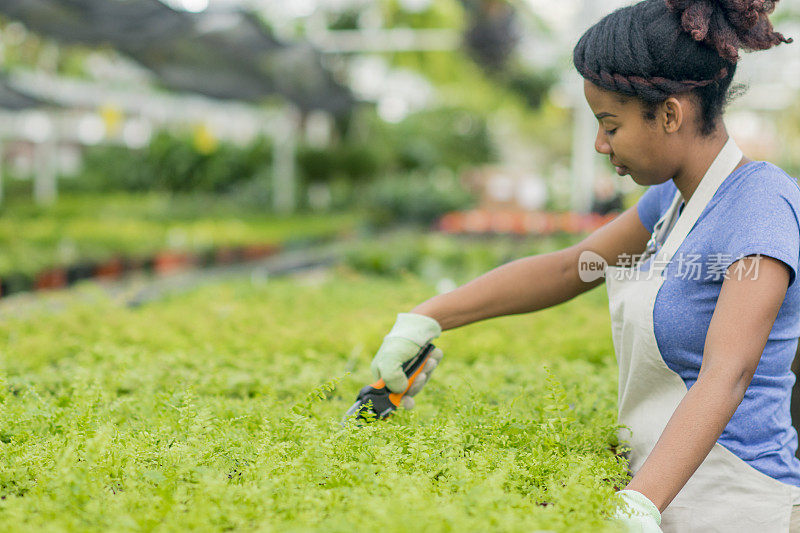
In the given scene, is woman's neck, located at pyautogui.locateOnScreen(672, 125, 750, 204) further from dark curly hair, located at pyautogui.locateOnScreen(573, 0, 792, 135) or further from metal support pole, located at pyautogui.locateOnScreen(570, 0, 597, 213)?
metal support pole, located at pyautogui.locateOnScreen(570, 0, 597, 213)

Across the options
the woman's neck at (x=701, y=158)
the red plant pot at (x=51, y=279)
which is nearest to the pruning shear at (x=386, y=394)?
the woman's neck at (x=701, y=158)

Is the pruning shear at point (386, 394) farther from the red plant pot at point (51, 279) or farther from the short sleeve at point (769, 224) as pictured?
the red plant pot at point (51, 279)

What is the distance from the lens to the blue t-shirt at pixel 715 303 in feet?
5.21

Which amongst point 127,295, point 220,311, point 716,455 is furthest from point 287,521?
point 127,295

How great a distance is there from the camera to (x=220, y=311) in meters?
4.30

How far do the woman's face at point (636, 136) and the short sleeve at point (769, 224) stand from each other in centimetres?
19

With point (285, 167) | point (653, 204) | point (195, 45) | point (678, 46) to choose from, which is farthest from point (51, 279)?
point (285, 167)

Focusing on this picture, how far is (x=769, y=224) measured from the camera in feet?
5.01

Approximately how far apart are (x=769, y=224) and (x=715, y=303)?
20 centimetres

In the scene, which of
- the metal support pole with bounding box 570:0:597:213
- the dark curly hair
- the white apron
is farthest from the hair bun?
the metal support pole with bounding box 570:0:597:213

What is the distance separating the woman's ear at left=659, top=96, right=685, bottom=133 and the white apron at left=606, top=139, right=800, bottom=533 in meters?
0.14

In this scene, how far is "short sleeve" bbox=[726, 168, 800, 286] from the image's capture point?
1491 mm

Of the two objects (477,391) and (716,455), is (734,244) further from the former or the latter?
(477,391)

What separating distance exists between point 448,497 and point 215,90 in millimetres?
11156
